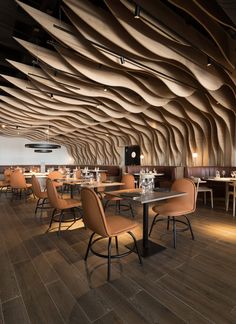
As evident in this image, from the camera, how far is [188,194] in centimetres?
304

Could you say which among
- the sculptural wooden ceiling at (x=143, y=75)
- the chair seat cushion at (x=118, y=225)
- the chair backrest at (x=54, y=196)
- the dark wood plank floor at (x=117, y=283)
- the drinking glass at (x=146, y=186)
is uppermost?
the sculptural wooden ceiling at (x=143, y=75)

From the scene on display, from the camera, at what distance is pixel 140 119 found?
9227 millimetres

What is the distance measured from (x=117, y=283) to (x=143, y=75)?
551cm

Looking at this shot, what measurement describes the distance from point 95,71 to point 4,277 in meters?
4.85

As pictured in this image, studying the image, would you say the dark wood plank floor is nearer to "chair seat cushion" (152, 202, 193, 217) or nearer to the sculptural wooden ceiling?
"chair seat cushion" (152, 202, 193, 217)

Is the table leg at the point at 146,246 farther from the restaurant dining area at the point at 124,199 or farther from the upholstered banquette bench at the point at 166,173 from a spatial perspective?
the upholstered banquette bench at the point at 166,173

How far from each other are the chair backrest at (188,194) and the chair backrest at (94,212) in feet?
5.03

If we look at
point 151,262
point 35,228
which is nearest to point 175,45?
point 151,262

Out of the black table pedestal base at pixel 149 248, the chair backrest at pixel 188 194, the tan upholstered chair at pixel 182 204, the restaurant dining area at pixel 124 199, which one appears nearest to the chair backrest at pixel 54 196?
the restaurant dining area at pixel 124 199

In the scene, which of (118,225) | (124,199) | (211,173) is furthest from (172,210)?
(211,173)

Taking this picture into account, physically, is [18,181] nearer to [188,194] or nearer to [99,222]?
[99,222]

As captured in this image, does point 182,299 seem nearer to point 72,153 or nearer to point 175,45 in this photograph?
point 175,45

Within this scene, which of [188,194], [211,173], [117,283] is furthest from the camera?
[211,173]

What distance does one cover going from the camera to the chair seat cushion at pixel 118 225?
2079 mm
